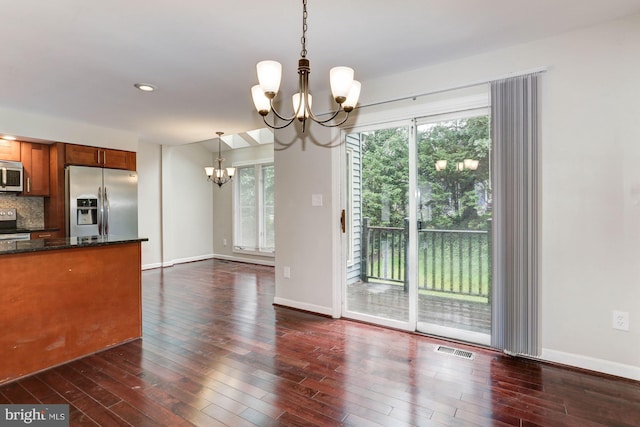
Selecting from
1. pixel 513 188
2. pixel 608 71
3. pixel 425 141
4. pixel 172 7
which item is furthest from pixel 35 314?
pixel 608 71

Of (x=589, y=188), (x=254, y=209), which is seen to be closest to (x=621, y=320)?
(x=589, y=188)

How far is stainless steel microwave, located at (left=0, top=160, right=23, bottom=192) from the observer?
4496 millimetres

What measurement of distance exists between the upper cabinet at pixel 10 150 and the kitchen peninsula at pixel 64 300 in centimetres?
266

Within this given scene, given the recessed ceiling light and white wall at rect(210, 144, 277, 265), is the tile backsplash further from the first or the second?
white wall at rect(210, 144, 277, 265)

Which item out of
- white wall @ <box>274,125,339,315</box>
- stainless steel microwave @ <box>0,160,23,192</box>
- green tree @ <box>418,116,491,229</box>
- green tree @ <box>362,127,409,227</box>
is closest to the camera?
green tree @ <box>418,116,491,229</box>

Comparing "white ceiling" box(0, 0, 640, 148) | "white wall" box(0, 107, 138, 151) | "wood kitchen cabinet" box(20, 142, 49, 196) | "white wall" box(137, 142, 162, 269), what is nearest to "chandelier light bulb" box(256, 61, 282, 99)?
"white ceiling" box(0, 0, 640, 148)

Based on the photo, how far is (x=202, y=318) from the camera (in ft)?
12.2

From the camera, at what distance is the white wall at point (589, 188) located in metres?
2.38

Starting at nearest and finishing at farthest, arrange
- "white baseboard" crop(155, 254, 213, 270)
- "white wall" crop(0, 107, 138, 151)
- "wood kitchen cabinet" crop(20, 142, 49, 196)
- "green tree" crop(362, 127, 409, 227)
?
1. "green tree" crop(362, 127, 409, 227)
2. "white wall" crop(0, 107, 138, 151)
3. "wood kitchen cabinet" crop(20, 142, 49, 196)
4. "white baseboard" crop(155, 254, 213, 270)

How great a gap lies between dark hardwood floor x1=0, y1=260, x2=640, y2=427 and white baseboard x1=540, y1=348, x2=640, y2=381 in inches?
2.9

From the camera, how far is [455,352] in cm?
284

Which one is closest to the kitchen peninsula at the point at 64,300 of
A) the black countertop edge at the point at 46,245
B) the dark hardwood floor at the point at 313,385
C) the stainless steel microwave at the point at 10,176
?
the black countertop edge at the point at 46,245

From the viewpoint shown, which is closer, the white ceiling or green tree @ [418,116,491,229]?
the white ceiling

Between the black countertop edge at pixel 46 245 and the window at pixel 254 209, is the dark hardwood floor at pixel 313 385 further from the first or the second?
the window at pixel 254 209
